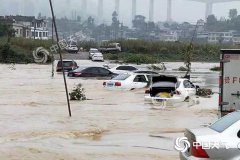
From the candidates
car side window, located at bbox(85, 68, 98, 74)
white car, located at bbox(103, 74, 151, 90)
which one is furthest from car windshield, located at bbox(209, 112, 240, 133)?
car side window, located at bbox(85, 68, 98, 74)

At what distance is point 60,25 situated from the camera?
7785 inches

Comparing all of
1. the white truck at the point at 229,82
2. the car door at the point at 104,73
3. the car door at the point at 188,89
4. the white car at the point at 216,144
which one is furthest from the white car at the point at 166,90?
the car door at the point at 104,73

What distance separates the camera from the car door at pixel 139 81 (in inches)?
1134

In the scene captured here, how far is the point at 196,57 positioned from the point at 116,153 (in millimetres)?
78767

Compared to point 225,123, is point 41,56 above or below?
below

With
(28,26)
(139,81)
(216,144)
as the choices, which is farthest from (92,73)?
(28,26)

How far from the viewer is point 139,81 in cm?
2919

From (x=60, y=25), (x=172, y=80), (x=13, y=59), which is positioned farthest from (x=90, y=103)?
(x=60, y=25)

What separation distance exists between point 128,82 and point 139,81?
0.85 metres

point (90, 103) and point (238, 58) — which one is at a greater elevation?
point (238, 58)

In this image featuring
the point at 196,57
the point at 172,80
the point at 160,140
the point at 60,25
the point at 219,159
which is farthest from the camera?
the point at 60,25

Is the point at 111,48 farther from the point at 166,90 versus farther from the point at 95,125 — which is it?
the point at 95,125

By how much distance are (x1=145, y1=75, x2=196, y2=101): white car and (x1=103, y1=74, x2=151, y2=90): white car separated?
5.39m

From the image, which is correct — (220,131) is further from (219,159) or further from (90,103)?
(90,103)
